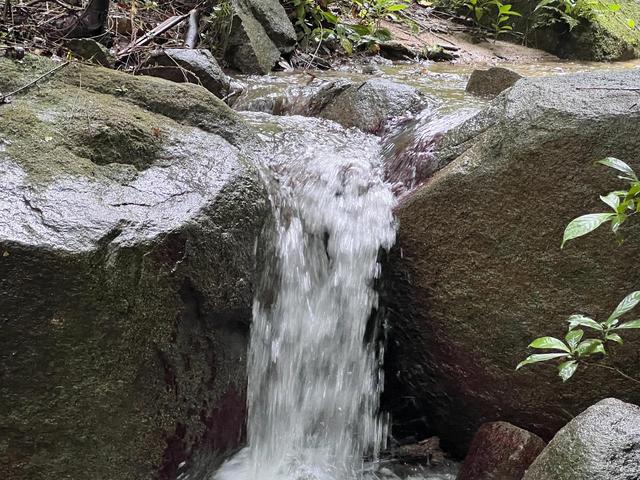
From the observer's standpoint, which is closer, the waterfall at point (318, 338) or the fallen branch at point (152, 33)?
the waterfall at point (318, 338)

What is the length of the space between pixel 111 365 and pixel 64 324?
21 cm

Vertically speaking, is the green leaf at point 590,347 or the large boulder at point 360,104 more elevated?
the large boulder at point 360,104

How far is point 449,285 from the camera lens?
2.80 metres

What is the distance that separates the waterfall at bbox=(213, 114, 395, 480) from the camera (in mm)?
2830

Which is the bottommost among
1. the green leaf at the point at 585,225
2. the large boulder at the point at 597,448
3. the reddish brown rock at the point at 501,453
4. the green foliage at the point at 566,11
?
the reddish brown rock at the point at 501,453

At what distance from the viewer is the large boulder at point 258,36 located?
5.93 metres

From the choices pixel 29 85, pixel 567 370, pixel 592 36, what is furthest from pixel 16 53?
pixel 592 36

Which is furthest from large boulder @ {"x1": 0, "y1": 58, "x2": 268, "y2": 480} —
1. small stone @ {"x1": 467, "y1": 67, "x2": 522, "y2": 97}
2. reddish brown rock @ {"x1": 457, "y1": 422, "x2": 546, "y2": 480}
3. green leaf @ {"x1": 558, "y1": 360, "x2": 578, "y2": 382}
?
small stone @ {"x1": 467, "y1": 67, "x2": 522, "y2": 97}

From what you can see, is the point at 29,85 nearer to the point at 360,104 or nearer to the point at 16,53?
the point at 16,53

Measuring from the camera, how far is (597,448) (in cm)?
185

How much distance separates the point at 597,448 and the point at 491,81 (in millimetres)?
3738

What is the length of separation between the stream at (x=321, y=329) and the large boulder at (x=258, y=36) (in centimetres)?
286

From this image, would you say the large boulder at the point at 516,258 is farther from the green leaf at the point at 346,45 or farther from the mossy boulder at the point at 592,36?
the mossy boulder at the point at 592,36

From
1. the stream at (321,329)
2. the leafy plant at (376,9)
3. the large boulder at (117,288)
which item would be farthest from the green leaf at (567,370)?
the leafy plant at (376,9)
